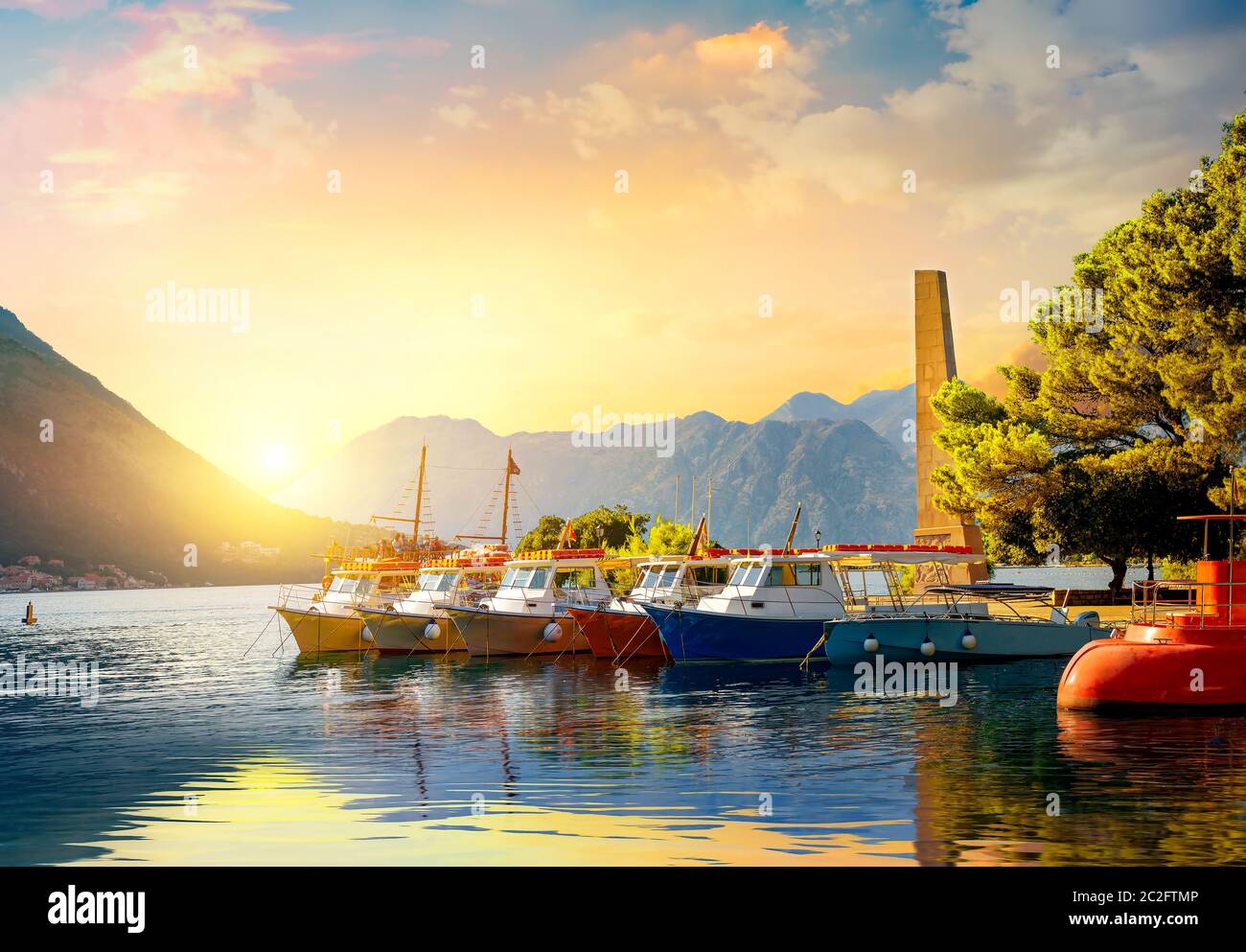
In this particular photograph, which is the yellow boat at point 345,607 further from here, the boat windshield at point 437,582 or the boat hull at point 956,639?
the boat hull at point 956,639

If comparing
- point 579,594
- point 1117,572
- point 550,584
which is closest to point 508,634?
point 550,584

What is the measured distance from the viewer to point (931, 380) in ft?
215

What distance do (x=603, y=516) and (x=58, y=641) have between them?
4377 centimetres

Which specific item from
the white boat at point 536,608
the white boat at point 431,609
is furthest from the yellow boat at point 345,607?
the white boat at point 536,608

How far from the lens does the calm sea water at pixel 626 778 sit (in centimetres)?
1500

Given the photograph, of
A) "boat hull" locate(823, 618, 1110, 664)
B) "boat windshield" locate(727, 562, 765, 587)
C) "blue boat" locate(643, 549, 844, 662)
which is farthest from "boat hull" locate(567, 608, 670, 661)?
"boat hull" locate(823, 618, 1110, 664)

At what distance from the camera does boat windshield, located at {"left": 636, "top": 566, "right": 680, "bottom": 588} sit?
4647cm

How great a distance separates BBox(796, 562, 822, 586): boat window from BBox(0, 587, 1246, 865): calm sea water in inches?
188

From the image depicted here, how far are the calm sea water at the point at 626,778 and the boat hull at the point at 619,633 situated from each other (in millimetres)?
7334

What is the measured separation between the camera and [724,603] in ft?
137

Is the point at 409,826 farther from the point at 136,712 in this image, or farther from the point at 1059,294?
the point at 1059,294

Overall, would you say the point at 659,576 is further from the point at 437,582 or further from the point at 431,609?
the point at 437,582

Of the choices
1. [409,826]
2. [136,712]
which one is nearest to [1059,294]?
[136,712]

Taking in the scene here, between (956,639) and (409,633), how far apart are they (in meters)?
25.7
